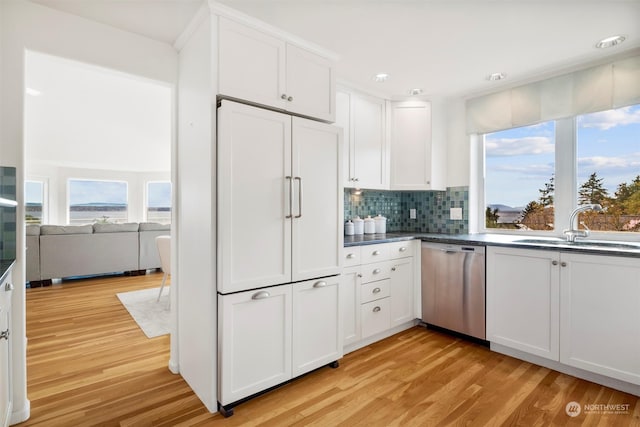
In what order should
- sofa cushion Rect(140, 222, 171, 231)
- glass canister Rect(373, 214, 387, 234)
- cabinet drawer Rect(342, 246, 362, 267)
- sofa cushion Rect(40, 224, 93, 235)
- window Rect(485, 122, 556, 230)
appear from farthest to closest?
1. sofa cushion Rect(140, 222, 171, 231)
2. sofa cushion Rect(40, 224, 93, 235)
3. glass canister Rect(373, 214, 387, 234)
4. window Rect(485, 122, 556, 230)
5. cabinet drawer Rect(342, 246, 362, 267)

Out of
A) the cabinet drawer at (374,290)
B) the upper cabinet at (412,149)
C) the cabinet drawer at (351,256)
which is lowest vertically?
the cabinet drawer at (374,290)

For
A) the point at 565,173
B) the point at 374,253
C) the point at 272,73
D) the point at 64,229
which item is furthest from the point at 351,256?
the point at 64,229

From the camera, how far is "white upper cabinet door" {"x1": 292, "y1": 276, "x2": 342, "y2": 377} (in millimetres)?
2188

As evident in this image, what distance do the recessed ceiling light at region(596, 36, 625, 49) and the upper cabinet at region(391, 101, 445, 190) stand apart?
1.39m

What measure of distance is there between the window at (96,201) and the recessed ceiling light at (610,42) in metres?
9.32

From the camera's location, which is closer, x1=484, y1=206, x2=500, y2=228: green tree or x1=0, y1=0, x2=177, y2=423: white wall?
x1=0, y1=0, x2=177, y2=423: white wall

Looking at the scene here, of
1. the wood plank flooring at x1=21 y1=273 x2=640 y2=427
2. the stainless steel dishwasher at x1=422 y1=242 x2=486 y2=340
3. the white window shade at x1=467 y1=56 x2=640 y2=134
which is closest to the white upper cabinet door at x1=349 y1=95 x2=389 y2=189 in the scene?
the stainless steel dishwasher at x1=422 y1=242 x2=486 y2=340

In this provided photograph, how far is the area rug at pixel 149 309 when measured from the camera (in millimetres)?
3289

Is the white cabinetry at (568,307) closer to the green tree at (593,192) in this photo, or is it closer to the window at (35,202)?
the green tree at (593,192)

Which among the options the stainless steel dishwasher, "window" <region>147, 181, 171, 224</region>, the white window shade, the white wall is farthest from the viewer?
"window" <region>147, 181, 171, 224</region>

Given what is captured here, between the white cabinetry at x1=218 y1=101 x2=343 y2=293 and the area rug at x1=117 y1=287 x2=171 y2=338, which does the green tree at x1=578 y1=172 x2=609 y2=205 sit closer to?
the white cabinetry at x1=218 y1=101 x2=343 y2=293

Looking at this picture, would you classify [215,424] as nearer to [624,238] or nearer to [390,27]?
[390,27]

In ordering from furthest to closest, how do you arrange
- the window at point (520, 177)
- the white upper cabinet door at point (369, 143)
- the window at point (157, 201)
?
1. the window at point (157, 201)
2. the white upper cabinet door at point (369, 143)
3. the window at point (520, 177)

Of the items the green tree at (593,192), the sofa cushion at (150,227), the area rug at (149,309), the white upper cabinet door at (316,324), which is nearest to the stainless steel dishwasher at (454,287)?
the green tree at (593,192)
